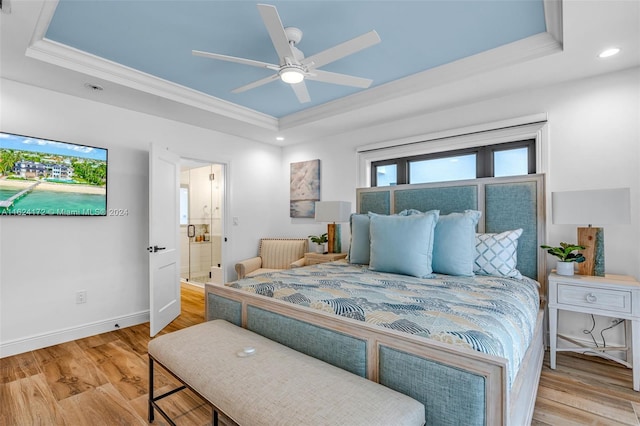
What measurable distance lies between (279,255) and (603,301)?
3528 millimetres

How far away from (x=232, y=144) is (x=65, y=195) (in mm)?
2132

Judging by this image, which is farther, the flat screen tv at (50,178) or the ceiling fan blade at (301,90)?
the flat screen tv at (50,178)

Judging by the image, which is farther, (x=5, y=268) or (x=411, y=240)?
(x=5, y=268)

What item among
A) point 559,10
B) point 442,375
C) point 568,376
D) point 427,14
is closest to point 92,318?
point 442,375

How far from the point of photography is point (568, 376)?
2.34 metres

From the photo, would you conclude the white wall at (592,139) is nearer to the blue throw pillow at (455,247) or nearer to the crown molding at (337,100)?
the crown molding at (337,100)

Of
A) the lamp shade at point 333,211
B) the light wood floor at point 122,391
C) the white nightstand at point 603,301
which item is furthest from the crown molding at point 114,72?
the white nightstand at point 603,301

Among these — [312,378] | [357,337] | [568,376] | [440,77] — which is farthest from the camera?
[440,77]

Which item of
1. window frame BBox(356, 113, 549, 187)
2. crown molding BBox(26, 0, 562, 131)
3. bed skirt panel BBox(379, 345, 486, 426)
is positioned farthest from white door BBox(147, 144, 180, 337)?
bed skirt panel BBox(379, 345, 486, 426)

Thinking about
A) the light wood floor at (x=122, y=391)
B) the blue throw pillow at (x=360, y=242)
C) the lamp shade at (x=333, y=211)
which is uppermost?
the lamp shade at (x=333, y=211)

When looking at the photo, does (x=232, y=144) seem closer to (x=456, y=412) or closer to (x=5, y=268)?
(x=5, y=268)

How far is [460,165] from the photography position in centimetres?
354

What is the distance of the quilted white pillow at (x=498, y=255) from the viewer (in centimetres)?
254

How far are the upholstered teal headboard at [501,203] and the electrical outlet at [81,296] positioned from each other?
336cm
